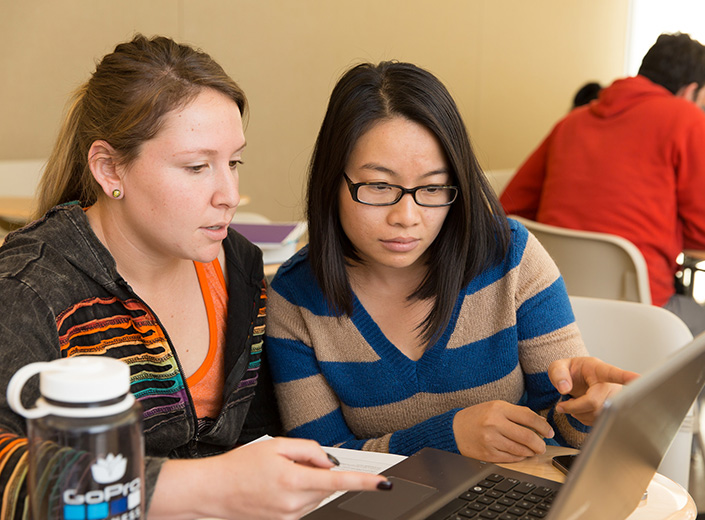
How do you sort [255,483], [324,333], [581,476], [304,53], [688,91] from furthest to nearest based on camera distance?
[304,53] < [688,91] < [324,333] < [255,483] < [581,476]

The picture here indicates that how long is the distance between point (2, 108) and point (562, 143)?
235cm

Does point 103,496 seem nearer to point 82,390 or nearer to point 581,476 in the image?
point 82,390

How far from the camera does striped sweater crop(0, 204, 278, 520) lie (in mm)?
1005

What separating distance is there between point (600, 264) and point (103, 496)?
2.03 metres

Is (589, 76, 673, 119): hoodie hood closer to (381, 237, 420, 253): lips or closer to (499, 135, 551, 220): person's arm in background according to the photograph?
(499, 135, 551, 220): person's arm in background

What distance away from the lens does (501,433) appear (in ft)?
3.70

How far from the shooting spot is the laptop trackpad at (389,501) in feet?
2.93

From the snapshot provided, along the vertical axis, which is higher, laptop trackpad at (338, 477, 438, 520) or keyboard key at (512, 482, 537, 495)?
laptop trackpad at (338, 477, 438, 520)

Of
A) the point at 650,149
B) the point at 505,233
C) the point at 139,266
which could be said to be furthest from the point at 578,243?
the point at 139,266

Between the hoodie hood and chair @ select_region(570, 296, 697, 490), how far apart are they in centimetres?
132

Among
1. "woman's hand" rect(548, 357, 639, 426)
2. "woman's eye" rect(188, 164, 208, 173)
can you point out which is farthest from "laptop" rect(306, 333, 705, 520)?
"woman's eye" rect(188, 164, 208, 173)

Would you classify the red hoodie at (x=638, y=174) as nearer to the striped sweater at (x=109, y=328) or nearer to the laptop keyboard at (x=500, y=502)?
the striped sweater at (x=109, y=328)

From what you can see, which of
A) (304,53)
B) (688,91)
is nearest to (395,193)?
(688,91)

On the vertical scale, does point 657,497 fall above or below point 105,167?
below
